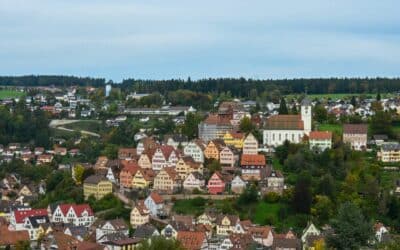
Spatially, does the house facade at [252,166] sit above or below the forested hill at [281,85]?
below

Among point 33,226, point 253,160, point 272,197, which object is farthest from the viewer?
point 253,160

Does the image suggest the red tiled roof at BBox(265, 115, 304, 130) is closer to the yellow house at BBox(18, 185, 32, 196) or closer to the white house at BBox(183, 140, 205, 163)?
the white house at BBox(183, 140, 205, 163)

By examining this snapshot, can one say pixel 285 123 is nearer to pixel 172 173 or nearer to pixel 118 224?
pixel 172 173

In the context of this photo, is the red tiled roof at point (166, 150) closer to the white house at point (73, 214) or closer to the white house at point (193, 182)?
the white house at point (193, 182)

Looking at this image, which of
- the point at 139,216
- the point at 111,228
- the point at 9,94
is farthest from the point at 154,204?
the point at 9,94

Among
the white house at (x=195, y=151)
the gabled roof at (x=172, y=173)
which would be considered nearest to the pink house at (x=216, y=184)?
the gabled roof at (x=172, y=173)

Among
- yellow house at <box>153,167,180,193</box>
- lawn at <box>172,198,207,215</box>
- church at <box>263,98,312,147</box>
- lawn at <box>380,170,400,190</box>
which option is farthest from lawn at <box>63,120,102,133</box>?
lawn at <box>380,170,400,190</box>

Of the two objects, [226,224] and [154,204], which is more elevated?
[154,204]
